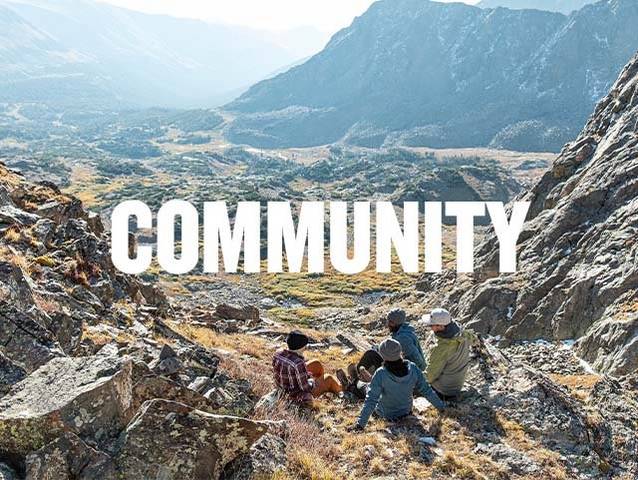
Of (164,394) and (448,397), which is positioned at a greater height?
(164,394)

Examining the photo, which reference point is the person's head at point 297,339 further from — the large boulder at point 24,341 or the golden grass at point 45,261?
the golden grass at point 45,261

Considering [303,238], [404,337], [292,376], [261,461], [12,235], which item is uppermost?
[12,235]

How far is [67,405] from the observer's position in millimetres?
8250

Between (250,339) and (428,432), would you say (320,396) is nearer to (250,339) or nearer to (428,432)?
(428,432)

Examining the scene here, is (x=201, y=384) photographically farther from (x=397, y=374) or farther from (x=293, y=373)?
(x=397, y=374)

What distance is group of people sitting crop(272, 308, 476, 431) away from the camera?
13.2 meters

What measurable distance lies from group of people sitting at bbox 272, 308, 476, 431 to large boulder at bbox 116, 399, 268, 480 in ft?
16.5

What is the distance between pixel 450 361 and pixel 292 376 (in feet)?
13.7

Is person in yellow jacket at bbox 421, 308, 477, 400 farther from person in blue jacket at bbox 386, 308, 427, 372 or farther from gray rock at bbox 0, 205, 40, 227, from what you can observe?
gray rock at bbox 0, 205, 40, 227

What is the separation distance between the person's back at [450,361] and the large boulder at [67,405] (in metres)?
8.29

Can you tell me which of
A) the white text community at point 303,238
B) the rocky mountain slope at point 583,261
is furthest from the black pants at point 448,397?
the white text community at point 303,238

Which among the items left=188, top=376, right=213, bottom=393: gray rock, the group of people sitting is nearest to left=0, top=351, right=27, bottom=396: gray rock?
left=188, top=376, right=213, bottom=393: gray rock

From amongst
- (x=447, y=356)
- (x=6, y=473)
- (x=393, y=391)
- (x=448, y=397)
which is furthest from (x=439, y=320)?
(x=6, y=473)

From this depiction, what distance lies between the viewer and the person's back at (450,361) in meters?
14.4
